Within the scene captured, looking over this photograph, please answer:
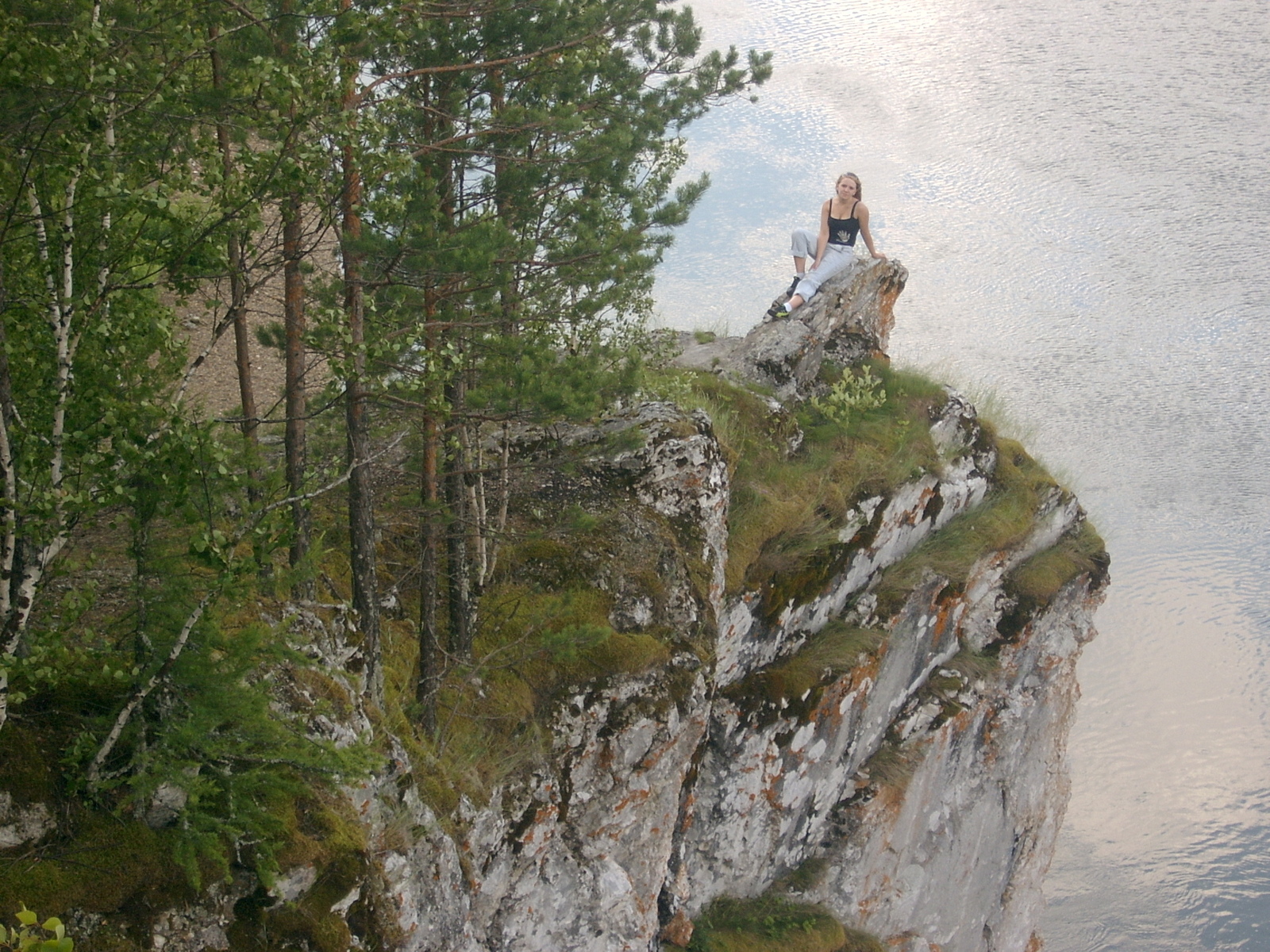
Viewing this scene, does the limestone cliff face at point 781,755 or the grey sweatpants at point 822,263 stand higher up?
the grey sweatpants at point 822,263

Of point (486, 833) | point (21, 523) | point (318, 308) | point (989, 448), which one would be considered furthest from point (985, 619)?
point (21, 523)

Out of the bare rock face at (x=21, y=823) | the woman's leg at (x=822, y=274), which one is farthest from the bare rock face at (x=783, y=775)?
the woman's leg at (x=822, y=274)

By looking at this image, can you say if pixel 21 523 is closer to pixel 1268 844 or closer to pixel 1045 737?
pixel 1045 737

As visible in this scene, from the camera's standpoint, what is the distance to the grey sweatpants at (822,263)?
12836 millimetres

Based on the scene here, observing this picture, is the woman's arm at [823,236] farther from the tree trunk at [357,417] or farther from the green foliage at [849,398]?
the tree trunk at [357,417]

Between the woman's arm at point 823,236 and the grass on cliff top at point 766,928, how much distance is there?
23.5ft

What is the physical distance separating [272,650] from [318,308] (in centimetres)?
176

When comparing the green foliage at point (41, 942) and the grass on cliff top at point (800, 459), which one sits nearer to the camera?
the green foliage at point (41, 942)

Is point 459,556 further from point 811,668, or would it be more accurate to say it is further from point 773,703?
point 811,668

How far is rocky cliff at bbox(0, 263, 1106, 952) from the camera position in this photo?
723 centimetres

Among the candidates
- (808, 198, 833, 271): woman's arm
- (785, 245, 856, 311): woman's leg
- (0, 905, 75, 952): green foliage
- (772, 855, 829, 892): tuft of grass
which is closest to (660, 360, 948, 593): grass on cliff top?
(785, 245, 856, 311): woman's leg

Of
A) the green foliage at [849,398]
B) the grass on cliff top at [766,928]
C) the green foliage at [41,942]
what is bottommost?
the grass on cliff top at [766,928]

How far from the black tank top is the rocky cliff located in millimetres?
405

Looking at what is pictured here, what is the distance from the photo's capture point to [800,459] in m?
11.3
